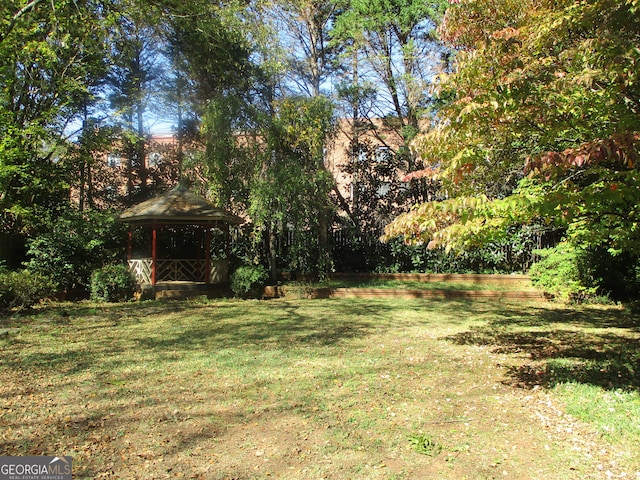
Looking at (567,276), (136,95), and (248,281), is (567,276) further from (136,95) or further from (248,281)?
(136,95)

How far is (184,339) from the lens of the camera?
730cm

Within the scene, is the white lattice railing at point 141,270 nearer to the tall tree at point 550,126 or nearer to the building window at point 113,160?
the building window at point 113,160

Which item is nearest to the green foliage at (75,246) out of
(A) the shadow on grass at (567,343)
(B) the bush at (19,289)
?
(B) the bush at (19,289)

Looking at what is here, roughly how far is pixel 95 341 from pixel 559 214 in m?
6.81

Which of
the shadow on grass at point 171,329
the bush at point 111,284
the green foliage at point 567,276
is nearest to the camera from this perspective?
the shadow on grass at point 171,329

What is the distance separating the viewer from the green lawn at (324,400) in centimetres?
327

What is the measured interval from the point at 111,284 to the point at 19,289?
2.46 meters

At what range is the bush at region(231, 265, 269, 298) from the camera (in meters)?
12.7

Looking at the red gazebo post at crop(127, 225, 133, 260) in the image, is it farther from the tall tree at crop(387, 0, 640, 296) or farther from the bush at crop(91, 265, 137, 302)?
the tall tree at crop(387, 0, 640, 296)

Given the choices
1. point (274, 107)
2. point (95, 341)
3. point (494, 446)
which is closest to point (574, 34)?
point (494, 446)

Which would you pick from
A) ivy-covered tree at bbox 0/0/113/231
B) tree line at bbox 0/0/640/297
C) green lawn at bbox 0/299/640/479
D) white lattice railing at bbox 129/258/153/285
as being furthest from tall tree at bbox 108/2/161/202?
green lawn at bbox 0/299/640/479

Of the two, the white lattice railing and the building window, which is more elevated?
the building window

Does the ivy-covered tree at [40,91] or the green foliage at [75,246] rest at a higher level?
the ivy-covered tree at [40,91]

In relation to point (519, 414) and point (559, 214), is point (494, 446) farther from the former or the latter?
point (559, 214)
